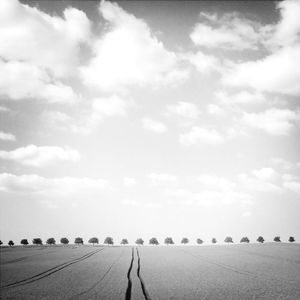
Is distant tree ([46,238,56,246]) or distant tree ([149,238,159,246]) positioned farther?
distant tree ([149,238,159,246])

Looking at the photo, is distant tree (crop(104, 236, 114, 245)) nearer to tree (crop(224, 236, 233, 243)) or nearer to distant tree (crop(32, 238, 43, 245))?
distant tree (crop(32, 238, 43, 245))

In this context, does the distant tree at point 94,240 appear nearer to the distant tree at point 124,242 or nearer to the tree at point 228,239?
the distant tree at point 124,242

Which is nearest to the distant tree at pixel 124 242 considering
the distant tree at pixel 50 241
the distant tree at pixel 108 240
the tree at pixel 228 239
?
the distant tree at pixel 108 240

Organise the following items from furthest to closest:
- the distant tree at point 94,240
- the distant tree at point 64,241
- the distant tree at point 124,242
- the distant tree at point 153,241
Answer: the distant tree at point 124,242 < the distant tree at point 94,240 < the distant tree at point 64,241 < the distant tree at point 153,241

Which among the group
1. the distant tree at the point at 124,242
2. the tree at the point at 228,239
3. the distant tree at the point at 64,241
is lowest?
the distant tree at the point at 124,242

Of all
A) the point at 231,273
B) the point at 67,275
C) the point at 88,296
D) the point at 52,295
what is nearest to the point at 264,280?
the point at 231,273

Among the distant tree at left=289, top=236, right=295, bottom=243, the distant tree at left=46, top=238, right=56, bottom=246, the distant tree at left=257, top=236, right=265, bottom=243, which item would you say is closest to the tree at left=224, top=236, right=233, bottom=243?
the distant tree at left=257, top=236, right=265, bottom=243

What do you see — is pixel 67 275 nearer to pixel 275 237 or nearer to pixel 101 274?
pixel 101 274

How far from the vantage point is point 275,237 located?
13662cm

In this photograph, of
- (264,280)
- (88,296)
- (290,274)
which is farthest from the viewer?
(290,274)

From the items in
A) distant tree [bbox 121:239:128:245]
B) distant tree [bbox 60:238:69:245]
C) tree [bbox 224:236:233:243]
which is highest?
tree [bbox 224:236:233:243]

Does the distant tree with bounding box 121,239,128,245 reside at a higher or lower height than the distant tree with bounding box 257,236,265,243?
lower

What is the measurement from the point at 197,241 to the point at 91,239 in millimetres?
72537

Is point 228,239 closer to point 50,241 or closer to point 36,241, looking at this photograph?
point 50,241
